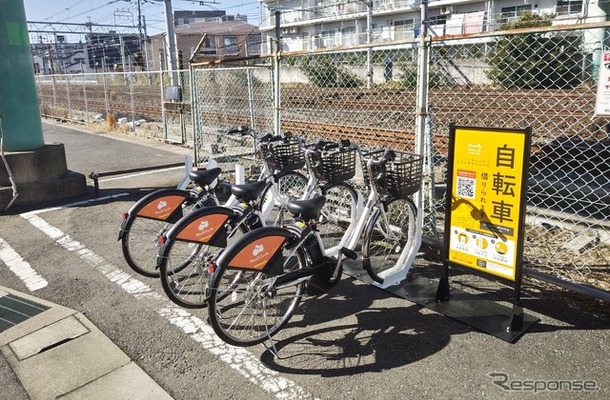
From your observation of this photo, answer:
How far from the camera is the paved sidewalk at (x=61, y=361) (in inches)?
119

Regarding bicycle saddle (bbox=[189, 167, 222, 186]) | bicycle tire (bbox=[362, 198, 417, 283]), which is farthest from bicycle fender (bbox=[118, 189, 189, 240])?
bicycle tire (bbox=[362, 198, 417, 283])

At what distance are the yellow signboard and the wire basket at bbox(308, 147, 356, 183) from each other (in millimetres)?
1094

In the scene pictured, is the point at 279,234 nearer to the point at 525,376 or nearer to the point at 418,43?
the point at 525,376

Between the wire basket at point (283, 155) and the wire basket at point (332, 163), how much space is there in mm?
533

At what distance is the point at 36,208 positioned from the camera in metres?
7.16

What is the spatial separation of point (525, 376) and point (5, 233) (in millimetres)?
5960

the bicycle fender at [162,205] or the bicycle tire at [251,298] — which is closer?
the bicycle tire at [251,298]

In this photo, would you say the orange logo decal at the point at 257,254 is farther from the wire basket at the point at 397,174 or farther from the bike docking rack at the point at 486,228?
the bike docking rack at the point at 486,228

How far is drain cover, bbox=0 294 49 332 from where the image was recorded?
391cm

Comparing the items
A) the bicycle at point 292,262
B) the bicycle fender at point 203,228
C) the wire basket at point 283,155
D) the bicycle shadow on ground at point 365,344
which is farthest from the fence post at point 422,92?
the bicycle fender at point 203,228

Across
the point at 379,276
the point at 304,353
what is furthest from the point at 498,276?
the point at 304,353

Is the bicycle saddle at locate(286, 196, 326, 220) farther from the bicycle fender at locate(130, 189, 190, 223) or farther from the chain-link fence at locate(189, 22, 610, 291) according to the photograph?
the chain-link fence at locate(189, 22, 610, 291)

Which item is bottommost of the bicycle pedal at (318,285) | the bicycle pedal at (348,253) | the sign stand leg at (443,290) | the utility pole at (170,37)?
the sign stand leg at (443,290)

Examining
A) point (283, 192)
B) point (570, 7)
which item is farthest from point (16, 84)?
point (570, 7)
